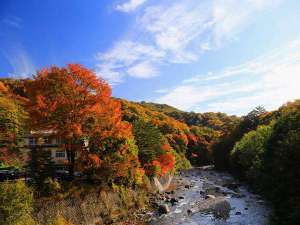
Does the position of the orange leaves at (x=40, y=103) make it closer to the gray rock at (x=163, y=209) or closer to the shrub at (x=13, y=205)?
the shrub at (x=13, y=205)

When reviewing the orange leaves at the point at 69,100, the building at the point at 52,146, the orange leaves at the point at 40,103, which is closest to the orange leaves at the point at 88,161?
the orange leaves at the point at 69,100

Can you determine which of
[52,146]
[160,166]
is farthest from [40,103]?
[160,166]

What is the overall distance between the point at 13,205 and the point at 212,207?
1338 inches

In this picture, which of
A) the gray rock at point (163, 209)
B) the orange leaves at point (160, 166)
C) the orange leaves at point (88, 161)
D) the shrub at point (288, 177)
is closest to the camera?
the shrub at point (288, 177)

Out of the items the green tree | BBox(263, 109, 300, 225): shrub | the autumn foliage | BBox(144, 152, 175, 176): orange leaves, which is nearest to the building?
the autumn foliage

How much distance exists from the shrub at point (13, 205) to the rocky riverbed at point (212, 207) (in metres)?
19.0

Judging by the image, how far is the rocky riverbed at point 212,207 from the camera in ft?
149

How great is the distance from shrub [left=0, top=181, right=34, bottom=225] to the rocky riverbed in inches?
749

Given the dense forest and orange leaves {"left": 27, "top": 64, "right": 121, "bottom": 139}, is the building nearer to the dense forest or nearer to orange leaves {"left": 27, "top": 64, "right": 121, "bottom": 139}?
the dense forest

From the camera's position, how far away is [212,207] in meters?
54.3

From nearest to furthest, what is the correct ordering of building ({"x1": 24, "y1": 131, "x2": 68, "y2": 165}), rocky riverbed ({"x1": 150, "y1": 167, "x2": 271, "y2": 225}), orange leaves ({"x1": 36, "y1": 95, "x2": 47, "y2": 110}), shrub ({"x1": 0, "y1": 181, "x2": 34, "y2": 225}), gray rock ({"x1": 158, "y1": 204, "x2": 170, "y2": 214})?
shrub ({"x1": 0, "y1": 181, "x2": 34, "y2": 225}) < orange leaves ({"x1": 36, "y1": 95, "x2": 47, "y2": 110}) < rocky riverbed ({"x1": 150, "y1": 167, "x2": 271, "y2": 225}) < gray rock ({"x1": 158, "y1": 204, "x2": 170, "y2": 214}) < building ({"x1": 24, "y1": 131, "x2": 68, "y2": 165})

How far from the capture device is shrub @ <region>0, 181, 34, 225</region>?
30750 millimetres

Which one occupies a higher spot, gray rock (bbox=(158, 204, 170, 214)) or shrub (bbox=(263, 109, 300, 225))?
shrub (bbox=(263, 109, 300, 225))

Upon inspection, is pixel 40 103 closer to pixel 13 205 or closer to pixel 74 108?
pixel 74 108
